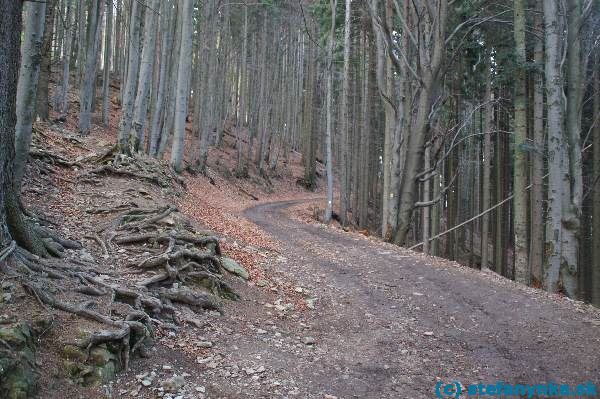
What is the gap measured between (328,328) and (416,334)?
1.13m

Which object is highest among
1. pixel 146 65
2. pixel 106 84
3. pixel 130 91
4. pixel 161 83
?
pixel 106 84

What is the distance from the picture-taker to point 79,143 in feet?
41.6

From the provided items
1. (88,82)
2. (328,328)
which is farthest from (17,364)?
(88,82)

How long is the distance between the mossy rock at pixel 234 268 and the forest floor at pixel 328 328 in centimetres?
17

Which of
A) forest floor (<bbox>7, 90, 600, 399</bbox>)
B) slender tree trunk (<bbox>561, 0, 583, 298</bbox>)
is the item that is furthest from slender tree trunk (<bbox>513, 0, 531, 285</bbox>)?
forest floor (<bbox>7, 90, 600, 399</bbox>)

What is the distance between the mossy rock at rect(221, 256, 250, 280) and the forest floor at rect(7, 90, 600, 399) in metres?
0.17

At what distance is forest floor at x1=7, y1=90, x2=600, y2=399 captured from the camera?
159 inches

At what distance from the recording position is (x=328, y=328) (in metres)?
5.83

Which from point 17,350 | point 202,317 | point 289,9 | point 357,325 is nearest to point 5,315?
point 17,350

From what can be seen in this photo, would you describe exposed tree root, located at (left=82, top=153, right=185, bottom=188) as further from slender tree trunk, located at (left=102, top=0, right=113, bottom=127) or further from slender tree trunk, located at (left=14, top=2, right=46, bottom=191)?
slender tree trunk, located at (left=102, top=0, right=113, bottom=127)

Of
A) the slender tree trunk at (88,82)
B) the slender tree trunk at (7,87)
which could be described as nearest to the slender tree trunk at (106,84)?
the slender tree trunk at (88,82)

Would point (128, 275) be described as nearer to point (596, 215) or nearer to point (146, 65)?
point (146, 65)

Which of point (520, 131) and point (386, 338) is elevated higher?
point (520, 131)

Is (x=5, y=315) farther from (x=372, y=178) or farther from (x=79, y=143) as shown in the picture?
(x=372, y=178)
